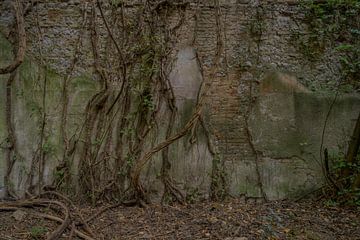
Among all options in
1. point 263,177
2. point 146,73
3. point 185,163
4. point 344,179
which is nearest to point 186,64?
point 146,73

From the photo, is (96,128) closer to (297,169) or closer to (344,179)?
(297,169)

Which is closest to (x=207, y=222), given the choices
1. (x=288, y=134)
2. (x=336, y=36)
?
(x=288, y=134)

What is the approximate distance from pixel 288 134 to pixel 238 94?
66cm

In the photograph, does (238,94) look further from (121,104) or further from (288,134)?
(121,104)

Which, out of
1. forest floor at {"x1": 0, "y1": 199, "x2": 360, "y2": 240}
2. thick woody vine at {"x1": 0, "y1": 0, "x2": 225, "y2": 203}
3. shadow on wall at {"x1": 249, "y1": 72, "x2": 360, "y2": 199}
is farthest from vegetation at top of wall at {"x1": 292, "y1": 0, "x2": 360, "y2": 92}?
forest floor at {"x1": 0, "y1": 199, "x2": 360, "y2": 240}

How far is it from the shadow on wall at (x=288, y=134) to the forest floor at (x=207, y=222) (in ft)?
0.87

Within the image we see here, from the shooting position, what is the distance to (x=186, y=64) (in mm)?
4059

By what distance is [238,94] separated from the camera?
159 inches

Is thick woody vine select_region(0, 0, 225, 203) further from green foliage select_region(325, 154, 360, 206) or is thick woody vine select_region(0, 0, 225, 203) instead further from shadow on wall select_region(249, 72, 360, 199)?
green foliage select_region(325, 154, 360, 206)

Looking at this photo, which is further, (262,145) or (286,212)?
(262,145)

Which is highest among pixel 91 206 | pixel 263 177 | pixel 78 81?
pixel 78 81

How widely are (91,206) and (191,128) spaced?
4.12ft

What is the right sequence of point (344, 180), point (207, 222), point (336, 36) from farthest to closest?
point (336, 36) → point (344, 180) → point (207, 222)

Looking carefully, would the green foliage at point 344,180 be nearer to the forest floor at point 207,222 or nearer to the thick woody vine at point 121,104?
the forest floor at point 207,222
